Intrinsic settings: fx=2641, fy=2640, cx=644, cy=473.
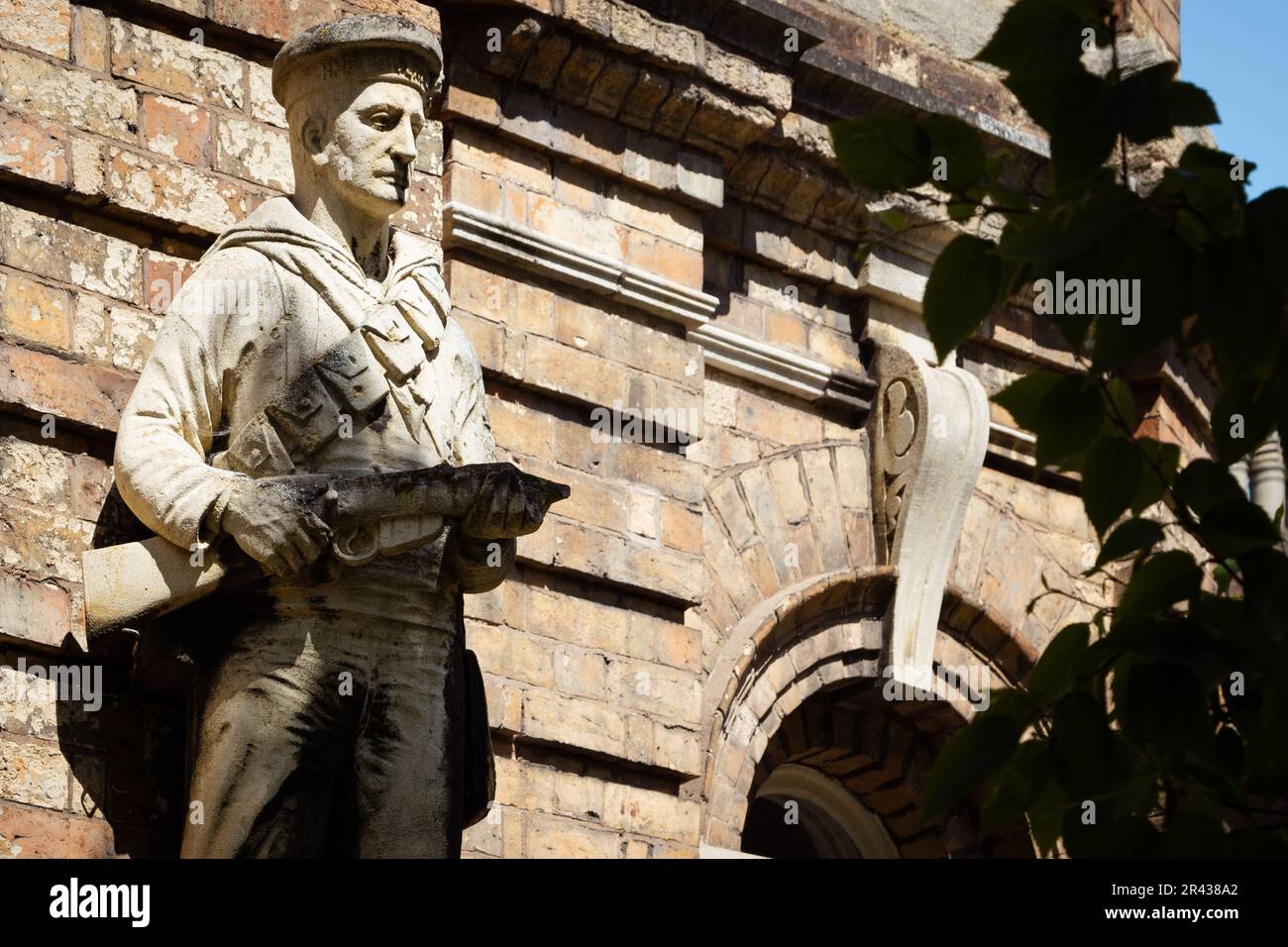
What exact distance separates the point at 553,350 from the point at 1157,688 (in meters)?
4.23

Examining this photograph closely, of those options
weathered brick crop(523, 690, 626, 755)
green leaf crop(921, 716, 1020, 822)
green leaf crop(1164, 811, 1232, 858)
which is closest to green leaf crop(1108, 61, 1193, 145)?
green leaf crop(921, 716, 1020, 822)

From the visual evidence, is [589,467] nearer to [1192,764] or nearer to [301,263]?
[301,263]

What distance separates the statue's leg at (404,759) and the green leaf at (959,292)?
6.76 feet

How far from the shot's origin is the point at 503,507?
6.48 metres

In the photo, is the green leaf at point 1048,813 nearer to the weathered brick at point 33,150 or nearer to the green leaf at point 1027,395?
the green leaf at point 1027,395

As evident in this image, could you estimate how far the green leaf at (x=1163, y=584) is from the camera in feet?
15.9

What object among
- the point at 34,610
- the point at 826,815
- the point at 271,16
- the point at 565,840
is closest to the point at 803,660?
the point at 826,815

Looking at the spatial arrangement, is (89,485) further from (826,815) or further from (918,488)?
(826,815)

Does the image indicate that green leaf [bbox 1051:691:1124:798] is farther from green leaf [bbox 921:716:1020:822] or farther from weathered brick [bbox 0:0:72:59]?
weathered brick [bbox 0:0:72:59]

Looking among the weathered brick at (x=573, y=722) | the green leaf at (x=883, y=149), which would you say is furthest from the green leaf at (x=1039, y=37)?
the weathered brick at (x=573, y=722)

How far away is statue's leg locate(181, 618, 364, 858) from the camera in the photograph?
246 inches

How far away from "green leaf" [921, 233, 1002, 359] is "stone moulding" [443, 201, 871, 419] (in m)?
3.71

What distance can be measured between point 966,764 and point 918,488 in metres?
5.11
